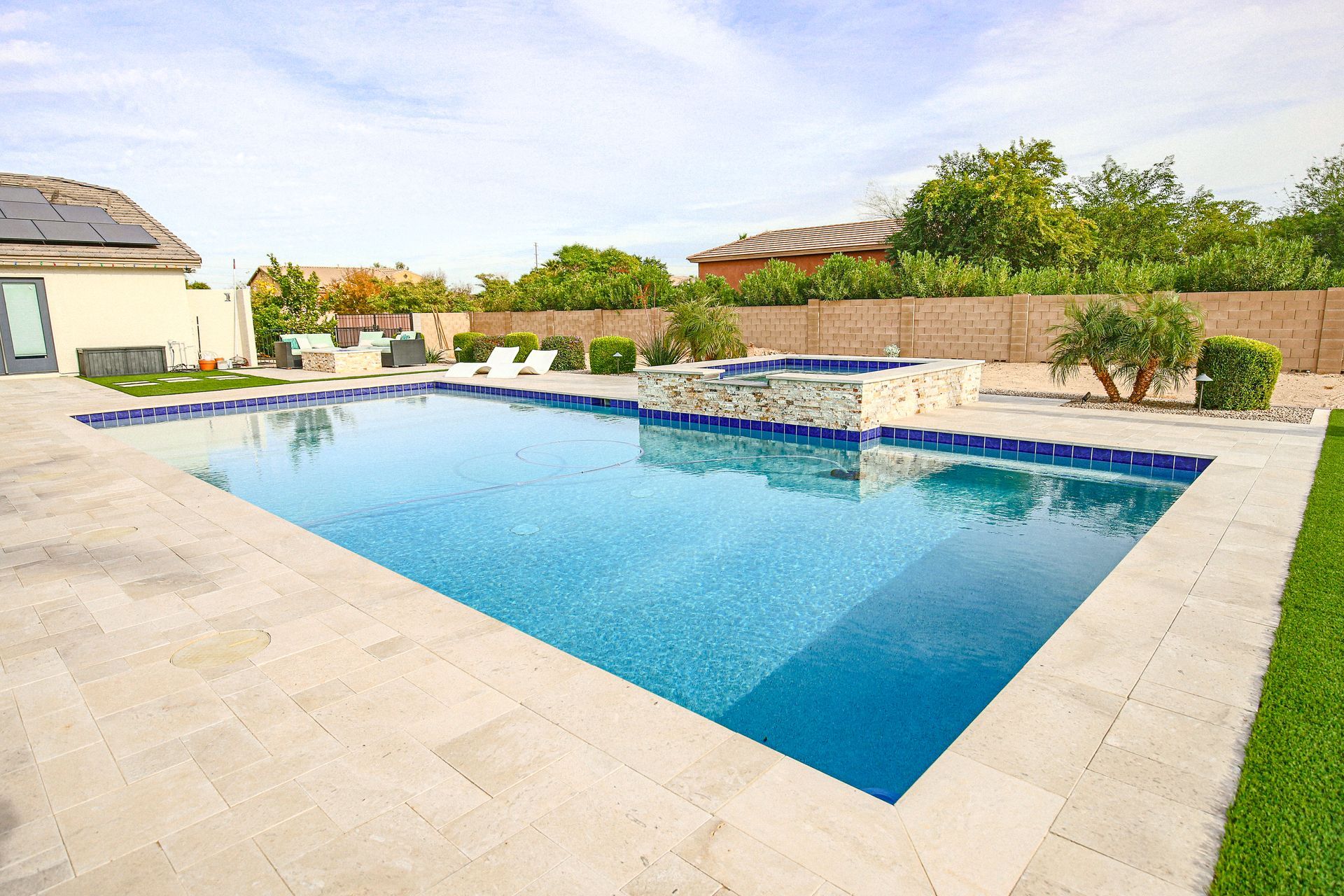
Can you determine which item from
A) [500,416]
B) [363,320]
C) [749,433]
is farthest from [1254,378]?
[363,320]

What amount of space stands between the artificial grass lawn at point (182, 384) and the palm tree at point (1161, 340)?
13956mm

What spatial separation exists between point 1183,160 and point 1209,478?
88.8ft

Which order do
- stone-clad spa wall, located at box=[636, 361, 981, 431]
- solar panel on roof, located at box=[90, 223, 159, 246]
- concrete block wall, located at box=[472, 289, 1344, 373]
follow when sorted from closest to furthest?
1. stone-clad spa wall, located at box=[636, 361, 981, 431]
2. concrete block wall, located at box=[472, 289, 1344, 373]
3. solar panel on roof, located at box=[90, 223, 159, 246]

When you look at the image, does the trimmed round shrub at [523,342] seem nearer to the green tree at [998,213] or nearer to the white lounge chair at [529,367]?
the white lounge chair at [529,367]

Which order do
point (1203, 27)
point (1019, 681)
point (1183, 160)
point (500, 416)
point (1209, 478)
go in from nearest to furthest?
point (1019, 681), point (1209, 478), point (500, 416), point (1203, 27), point (1183, 160)

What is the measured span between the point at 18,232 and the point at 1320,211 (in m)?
35.5

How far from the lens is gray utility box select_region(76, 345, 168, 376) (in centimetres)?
1461

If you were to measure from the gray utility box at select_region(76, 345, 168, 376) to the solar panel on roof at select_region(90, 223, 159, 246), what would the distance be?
2.37m

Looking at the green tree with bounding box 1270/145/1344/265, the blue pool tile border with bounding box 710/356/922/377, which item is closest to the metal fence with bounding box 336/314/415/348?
the blue pool tile border with bounding box 710/356/922/377

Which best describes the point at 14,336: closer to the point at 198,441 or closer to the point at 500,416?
the point at 198,441

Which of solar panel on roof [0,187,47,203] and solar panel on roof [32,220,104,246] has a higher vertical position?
solar panel on roof [0,187,47,203]

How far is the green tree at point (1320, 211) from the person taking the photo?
20250mm

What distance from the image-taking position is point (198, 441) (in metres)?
8.72

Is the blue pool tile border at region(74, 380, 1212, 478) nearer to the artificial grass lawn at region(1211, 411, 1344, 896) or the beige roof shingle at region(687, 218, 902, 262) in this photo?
the artificial grass lawn at region(1211, 411, 1344, 896)
